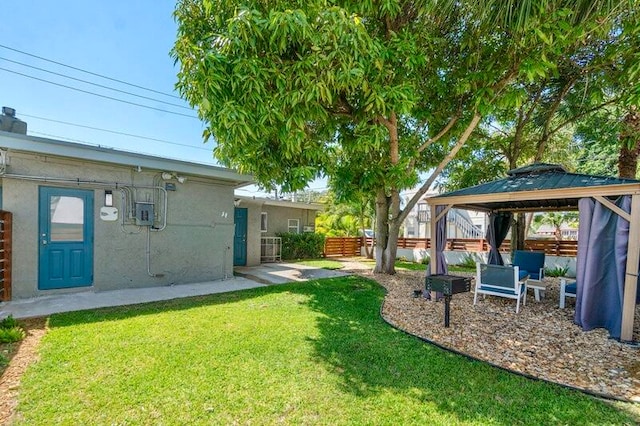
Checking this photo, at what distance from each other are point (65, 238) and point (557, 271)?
1506 cm

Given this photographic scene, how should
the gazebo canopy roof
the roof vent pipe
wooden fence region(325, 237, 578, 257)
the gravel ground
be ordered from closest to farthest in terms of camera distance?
the gravel ground < the gazebo canopy roof < the roof vent pipe < wooden fence region(325, 237, 578, 257)

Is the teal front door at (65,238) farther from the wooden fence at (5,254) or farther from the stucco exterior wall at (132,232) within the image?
the wooden fence at (5,254)

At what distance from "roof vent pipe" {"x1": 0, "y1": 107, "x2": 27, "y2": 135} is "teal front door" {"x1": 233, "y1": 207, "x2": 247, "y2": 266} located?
6.77m

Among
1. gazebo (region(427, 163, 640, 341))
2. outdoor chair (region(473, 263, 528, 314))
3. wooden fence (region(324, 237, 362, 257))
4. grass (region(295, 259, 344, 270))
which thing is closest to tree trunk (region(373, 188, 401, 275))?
grass (region(295, 259, 344, 270))

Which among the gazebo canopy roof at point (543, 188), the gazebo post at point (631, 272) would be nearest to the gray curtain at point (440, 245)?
the gazebo canopy roof at point (543, 188)

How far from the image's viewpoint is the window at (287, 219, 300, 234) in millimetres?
15406

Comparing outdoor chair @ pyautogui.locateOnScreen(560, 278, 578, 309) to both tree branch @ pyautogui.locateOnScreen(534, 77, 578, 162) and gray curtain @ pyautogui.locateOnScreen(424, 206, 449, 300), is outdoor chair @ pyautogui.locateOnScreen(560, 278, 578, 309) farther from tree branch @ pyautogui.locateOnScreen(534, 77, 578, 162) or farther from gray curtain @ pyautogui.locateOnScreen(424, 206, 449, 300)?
tree branch @ pyautogui.locateOnScreen(534, 77, 578, 162)

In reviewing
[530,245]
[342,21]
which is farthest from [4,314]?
[530,245]

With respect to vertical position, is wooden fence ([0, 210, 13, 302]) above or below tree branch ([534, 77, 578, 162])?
below

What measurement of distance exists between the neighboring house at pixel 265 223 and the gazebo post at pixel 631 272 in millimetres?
10663

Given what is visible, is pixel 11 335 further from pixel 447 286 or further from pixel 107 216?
pixel 447 286

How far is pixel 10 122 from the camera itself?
644 centimetres

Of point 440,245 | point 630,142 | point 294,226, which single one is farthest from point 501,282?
point 294,226

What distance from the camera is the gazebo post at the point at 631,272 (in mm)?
4473
